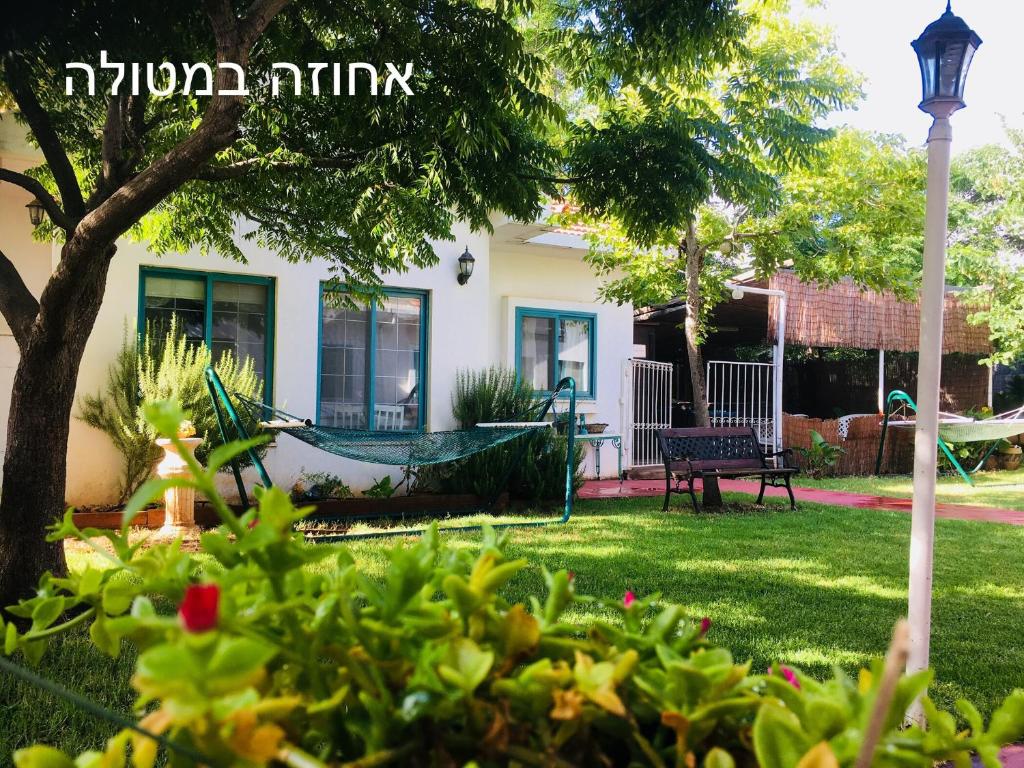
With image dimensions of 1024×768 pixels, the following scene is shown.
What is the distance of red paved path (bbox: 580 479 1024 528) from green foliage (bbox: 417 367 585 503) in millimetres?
844

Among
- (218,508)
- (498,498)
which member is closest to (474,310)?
(498,498)

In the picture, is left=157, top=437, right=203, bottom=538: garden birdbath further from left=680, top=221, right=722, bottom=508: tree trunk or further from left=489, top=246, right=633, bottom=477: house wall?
left=680, top=221, right=722, bottom=508: tree trunk

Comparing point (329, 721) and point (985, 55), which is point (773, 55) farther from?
point (329, 721)

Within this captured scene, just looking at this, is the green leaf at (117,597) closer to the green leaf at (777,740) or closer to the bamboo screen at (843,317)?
the green leaf at (777,740)

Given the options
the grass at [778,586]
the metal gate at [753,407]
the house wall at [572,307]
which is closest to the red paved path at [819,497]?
the grass at [778,586]

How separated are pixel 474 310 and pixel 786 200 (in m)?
4.16

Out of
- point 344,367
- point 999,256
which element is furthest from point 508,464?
point 999,256

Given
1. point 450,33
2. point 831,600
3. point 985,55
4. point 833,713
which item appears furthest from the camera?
point 831,600

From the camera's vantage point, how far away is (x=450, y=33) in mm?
3734

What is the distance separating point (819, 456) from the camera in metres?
11.7

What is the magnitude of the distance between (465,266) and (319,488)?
281 cm

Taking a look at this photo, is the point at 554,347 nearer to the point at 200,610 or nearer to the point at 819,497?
the point at 819,497

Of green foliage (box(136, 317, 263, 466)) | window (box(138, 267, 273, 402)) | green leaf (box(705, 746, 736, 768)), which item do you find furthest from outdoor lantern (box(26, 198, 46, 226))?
green leaf (box(705, 746, 736, 768))

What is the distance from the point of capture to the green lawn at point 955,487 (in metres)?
9.30
